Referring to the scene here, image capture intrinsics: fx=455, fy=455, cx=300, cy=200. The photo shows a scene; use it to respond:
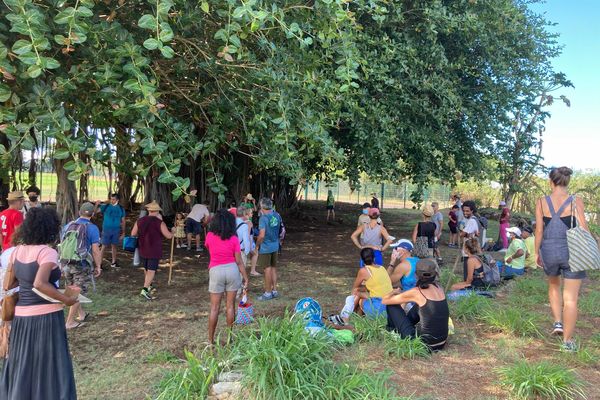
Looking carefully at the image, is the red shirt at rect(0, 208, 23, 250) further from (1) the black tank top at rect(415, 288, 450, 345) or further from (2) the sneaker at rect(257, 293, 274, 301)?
(1) the black tank top at rect(415, 288, 450, 345)

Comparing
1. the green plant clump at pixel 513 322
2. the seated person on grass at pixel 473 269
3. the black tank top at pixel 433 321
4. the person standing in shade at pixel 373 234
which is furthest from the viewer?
the person standing in shade at pixel 373 234

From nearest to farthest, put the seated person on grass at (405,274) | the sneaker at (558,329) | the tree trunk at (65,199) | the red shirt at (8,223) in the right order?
1. the sneaker at (558,329)
2. the seated person on grass at (405,274)
3. the red shirt at (8,223)
4. the tree trunk at (65,199)

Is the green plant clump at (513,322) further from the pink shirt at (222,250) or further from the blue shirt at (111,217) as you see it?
the blue shirt at (111,217)

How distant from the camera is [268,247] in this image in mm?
6996

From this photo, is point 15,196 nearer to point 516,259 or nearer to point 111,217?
point 111,217

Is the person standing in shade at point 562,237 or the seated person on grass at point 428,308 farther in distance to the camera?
the seated person on grass at point 428,308

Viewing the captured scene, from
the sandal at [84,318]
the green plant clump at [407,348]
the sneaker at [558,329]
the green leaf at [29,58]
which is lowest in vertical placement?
the sandal at [84,318]

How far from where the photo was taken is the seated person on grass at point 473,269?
6.84 metres

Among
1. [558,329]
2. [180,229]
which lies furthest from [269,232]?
[180,229]

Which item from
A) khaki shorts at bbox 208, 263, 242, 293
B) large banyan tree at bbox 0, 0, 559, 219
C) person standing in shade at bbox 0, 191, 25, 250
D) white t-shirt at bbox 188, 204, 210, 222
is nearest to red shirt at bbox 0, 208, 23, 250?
person standing in shade at bbox 0, 191, 25, 250

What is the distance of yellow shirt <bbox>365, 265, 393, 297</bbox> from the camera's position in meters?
5.50

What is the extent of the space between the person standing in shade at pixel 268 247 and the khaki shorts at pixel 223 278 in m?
1.92

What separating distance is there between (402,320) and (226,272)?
75.4 inches

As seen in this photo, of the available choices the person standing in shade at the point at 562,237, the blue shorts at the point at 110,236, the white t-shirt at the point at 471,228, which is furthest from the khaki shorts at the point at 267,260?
the white t-shirt at the point at 471,228
